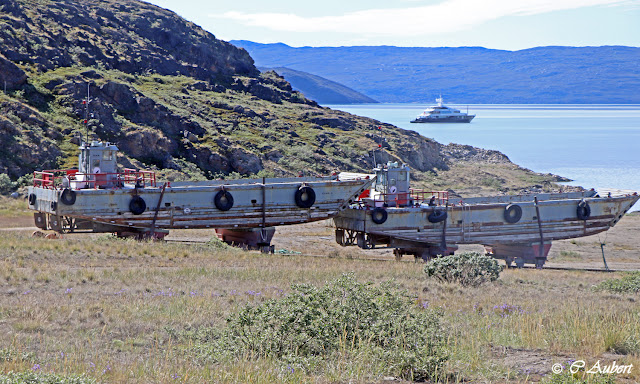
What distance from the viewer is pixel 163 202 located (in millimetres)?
25469

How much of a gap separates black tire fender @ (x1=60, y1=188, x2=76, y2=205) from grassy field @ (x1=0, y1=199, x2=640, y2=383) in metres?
2.18

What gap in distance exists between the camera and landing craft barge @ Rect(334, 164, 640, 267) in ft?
90.7

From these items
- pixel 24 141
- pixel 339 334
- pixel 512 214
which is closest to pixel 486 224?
pixel 512 214

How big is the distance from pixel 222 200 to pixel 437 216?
887cm

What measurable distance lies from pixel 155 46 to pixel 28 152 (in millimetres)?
50988

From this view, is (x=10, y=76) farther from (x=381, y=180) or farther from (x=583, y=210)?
(x=583, y=210)

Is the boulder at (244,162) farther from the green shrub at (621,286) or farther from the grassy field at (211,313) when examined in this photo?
the green shrub at (621,286)

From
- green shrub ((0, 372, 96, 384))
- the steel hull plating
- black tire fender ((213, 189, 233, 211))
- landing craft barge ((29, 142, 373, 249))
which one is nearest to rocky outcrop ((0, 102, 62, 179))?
landing craft barge ((29, 142, 373, 249))

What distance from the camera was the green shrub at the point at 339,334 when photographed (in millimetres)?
8164

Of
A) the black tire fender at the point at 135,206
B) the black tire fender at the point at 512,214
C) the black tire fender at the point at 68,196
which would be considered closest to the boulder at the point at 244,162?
the black tire fender at the point at 512,214

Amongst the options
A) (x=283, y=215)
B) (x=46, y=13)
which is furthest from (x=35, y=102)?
(x=283, y=215)

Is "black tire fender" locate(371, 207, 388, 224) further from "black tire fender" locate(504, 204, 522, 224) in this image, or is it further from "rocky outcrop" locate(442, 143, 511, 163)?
"rocky outcrop" locate(442, 143, 511, 163)

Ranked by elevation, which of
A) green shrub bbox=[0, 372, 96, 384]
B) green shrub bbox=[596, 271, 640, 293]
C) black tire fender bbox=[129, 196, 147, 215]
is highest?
black tire fender bbox=[129, 196, 147, 215]

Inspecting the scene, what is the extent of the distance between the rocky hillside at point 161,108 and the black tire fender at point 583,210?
28.0 m
